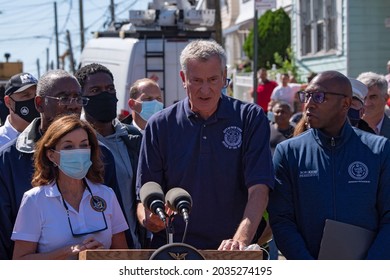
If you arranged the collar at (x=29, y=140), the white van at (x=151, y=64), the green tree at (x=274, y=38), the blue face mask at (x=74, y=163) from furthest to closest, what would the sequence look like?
the green tree at (x=274, y=38) → the white van at (x=151, y=64) → the collar at (x=29, y=140) → the blue face mask at (x=74, y=163)

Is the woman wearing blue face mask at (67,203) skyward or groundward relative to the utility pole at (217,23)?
groundward

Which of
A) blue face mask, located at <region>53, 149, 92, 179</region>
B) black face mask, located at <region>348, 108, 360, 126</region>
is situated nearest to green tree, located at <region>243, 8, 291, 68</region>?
black face mask, located at <region>348, 108, 360, 126</region>

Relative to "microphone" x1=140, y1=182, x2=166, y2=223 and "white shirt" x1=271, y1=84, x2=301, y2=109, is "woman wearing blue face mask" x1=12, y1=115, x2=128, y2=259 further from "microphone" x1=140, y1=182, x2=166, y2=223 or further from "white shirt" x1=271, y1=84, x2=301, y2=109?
"white shirt" x1=271, y1=84, x2=301, y2=109

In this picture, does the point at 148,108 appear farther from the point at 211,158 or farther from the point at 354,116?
the point at 211,158

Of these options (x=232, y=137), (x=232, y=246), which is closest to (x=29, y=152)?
(x=232, y=137)

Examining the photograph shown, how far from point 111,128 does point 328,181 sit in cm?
212

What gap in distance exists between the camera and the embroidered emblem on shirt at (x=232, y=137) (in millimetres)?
5129

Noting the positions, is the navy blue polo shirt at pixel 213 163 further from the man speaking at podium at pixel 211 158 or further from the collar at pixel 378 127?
the collar at pixel 378 127

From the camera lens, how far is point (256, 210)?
4953 millimetres

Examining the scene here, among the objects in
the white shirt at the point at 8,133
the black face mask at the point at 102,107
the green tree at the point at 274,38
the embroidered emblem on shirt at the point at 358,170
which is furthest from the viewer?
the green tree at the point at 274,38

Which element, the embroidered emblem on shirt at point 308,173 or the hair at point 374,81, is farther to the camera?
the hair at point 374,81

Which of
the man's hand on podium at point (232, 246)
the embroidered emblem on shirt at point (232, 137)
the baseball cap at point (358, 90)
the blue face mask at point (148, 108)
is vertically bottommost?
the man's hand on podium at point (232, 246)

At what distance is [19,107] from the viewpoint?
7.28 metres

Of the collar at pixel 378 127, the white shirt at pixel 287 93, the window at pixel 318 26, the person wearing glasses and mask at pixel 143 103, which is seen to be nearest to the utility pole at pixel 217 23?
the white shirt at pixel 287 93
